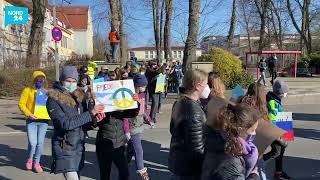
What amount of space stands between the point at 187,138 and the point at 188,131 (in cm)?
7

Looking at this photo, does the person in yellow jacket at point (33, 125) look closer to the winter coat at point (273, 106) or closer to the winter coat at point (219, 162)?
the winter coat at point (273, 106)

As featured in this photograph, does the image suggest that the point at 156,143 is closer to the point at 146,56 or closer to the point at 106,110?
the point at 106,110

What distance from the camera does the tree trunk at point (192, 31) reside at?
19797 millimetres

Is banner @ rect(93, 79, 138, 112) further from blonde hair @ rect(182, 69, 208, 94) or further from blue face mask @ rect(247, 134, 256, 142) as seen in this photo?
blue face mask @ rect(247, 134, 256, 142)

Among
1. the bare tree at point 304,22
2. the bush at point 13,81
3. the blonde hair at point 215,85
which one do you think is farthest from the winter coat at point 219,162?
the bare tree at point 304,22

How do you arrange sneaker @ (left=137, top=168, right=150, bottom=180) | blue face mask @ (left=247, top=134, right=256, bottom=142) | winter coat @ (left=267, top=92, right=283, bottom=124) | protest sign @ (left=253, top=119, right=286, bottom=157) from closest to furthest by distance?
blue face mask @ (left=247, top=134, right=256, bottom=142) < protest sign @ (left=253, top=119, right=286, bottom=157) < winter coat @ (left=267, top=92, right=283, bottom=124) < sneaker @ (left=137, top=168, right=150, bottom=180)

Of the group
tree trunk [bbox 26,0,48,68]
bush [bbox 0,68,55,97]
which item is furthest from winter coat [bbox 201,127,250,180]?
tree trunk [bbox 26,0,48,68]

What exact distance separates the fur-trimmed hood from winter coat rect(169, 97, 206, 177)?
4.28ft

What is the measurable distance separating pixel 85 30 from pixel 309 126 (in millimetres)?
90729

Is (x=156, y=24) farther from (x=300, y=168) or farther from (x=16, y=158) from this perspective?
(x=300, y=168)

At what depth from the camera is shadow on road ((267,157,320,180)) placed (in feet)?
24.8

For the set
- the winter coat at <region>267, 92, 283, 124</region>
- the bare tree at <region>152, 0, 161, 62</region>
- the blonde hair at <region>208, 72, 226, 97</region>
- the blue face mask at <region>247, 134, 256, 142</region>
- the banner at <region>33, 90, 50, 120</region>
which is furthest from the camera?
the bare tree at <region>152, 0, 161, 62</region>

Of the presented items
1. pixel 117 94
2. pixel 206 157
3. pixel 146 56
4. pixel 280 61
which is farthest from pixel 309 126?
pixel 146 56

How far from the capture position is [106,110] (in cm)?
530
